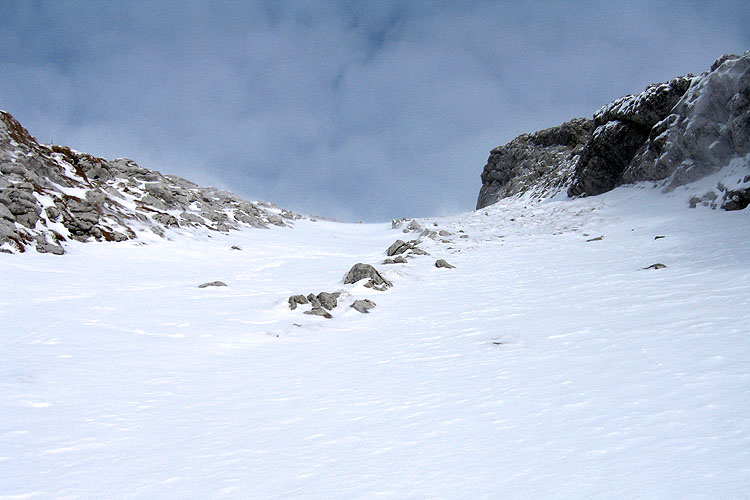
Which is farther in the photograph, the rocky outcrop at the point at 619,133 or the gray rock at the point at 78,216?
the rocky outcrop at the point at 619,133

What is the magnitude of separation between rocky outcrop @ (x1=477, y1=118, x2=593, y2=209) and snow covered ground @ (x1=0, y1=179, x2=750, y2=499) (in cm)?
4035

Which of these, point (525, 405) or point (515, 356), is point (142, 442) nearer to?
point (525, 405)

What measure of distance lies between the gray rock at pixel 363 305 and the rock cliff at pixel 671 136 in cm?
1802

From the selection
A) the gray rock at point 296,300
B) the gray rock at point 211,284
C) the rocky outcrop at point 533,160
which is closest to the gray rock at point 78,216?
the gray rock at point 211,284

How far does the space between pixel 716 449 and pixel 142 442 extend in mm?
5641

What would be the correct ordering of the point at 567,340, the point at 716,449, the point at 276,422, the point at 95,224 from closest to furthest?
the point at 716,449
the point at 276,422
the point at 567,340
the point at 95,224

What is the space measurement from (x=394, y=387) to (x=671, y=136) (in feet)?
98.0

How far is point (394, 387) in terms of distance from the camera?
21.1 ft

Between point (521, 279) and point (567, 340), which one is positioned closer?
point (567, 340)

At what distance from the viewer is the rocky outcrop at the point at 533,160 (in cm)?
5250

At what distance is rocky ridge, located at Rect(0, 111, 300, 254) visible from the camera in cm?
1814

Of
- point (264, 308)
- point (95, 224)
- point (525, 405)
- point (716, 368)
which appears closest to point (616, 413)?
point (525, 405)

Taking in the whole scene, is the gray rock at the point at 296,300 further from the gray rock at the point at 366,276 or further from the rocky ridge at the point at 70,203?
the rocky ridge at the point at 70,203

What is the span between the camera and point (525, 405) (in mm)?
5074
